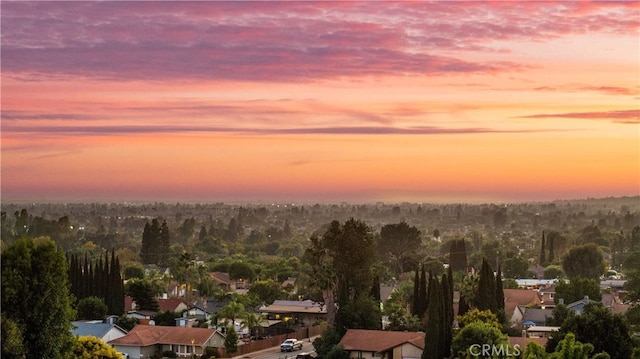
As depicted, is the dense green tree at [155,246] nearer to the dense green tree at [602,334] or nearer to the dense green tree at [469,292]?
the dense green tree at [469,292]

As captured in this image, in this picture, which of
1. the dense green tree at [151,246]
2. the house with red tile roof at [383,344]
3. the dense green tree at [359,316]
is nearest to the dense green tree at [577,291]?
the dense green tree at [359,316]

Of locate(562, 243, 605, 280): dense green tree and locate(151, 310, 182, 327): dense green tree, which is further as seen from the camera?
locate(562, 243, 605, 280): dense green tree

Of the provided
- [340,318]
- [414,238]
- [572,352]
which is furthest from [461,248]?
[572,352]

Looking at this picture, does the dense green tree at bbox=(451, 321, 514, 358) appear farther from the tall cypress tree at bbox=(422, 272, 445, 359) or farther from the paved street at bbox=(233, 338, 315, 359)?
the paved street at bbox=(233, 338, 315, 359)

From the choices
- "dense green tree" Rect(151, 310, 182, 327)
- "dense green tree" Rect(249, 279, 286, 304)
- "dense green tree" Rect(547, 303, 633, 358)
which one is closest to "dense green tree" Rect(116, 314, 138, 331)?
"dense green tree" Rect(151, 310, 182, 327)

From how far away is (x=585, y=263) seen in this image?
Result: 100 meters

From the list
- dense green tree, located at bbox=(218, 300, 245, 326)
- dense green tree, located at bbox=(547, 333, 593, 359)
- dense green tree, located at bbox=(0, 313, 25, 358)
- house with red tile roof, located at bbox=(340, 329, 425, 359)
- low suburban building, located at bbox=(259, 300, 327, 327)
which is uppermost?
dense green tree, located at bbox=(0, 313, 25, 358)

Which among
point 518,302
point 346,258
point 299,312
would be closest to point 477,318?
point 346,258

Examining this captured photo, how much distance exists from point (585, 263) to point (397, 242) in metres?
25.1

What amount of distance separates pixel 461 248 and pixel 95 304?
2244 inches

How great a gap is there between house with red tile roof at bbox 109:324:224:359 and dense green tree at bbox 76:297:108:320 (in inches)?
271

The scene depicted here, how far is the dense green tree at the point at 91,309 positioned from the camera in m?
62.4

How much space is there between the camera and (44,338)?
109 ft

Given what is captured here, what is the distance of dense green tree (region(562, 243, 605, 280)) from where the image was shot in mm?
100375
